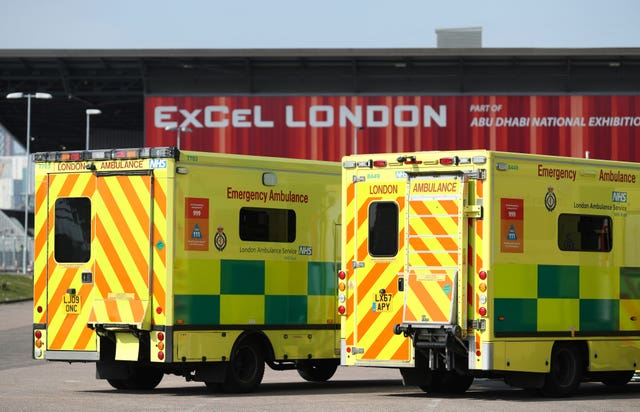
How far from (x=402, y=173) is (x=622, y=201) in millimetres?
3167

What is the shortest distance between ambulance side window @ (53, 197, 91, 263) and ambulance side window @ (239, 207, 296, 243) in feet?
6.49

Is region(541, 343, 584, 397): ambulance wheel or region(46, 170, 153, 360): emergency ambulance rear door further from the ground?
region(46, 170, 153, 360): emergency ambulance rear door

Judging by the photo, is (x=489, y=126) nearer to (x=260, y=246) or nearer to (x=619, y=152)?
(x=619, y=152)

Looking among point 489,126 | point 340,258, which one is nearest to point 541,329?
point 340,258

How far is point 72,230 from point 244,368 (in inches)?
112

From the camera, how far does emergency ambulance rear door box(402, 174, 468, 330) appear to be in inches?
635

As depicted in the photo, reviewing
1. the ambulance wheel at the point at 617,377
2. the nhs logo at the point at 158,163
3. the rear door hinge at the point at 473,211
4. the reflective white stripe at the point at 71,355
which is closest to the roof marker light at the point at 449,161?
the rear door hinge at the point at 473,211

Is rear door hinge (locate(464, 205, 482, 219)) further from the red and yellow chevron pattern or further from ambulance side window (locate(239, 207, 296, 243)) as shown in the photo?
the red and yellow chevron pattern

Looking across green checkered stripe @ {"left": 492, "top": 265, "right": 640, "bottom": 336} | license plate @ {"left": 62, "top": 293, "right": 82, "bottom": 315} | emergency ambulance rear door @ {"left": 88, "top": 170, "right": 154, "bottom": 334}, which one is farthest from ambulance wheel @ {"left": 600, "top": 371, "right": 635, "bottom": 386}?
license plate @ {"left": 62, "top": 293, "right": 82, "bottom": 315}

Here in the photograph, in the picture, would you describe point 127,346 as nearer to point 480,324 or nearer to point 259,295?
point 259,295

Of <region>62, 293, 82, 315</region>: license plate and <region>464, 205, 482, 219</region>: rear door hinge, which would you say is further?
<region>62, 293, 82, 315</region>: license plate

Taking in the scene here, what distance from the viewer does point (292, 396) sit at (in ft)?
55.9

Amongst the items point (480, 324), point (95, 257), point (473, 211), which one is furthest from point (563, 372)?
point (95, 257)

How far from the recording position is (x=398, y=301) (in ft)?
55.1
